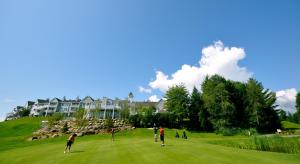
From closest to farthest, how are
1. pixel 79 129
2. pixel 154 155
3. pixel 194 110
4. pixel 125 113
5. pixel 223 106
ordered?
pixel 154 155 → pixel 79 129 → pixel 223 106 → pixel 194 110 → pixel 125 113

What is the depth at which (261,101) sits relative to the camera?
2437 inches

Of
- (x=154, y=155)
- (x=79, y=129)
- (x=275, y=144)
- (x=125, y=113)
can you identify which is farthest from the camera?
(x=125, y=113)

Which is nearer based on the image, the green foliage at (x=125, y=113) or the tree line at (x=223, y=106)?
the tree line at (x=223, y=106)

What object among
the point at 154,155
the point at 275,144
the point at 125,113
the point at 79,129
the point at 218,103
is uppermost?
the point at 218,103

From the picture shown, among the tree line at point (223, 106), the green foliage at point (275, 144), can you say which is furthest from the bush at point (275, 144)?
the tree line at point (223, 106)

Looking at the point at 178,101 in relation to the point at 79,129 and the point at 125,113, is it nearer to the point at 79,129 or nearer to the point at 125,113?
the point at 125,113

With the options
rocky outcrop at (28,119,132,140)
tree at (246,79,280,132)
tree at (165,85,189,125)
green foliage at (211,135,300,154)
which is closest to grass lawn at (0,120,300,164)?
green foliage at (211,135,300,154)

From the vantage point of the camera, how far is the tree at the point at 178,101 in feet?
214

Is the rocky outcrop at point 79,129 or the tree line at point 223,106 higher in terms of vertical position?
the tree line at point 223,106

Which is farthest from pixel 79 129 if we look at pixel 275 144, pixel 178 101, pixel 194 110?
pixel 275 144

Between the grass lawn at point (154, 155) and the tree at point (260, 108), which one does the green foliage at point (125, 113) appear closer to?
the tree at point (260, 108)

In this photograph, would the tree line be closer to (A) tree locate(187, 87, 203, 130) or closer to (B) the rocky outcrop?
(A) tree locate(187, 87, 203, 130)

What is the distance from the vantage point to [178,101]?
220ft

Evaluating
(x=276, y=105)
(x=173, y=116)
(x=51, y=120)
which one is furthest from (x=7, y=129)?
(x=276, y=105)
